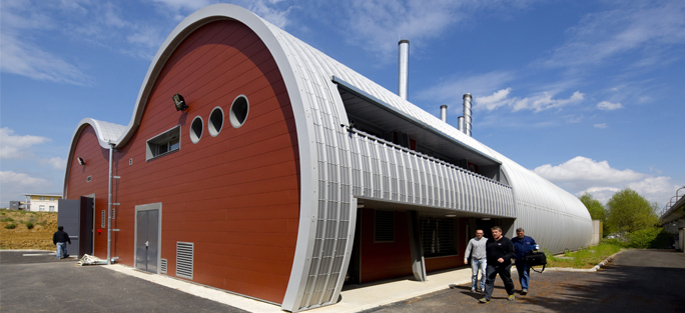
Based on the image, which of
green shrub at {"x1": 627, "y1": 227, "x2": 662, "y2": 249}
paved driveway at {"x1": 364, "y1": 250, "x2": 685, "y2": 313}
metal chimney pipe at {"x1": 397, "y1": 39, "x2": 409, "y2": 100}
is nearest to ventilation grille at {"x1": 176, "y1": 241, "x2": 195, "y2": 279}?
paved driveway at {"x1": 364, "y1": 250, "x2": 685, "y2": 313}

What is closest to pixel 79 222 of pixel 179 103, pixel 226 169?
pixel 179 103

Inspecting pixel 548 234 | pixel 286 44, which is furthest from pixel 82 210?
pixel 548 234

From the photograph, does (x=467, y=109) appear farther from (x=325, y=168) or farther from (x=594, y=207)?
(x=594, y=207)

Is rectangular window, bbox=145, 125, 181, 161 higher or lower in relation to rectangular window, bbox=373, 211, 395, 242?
higher

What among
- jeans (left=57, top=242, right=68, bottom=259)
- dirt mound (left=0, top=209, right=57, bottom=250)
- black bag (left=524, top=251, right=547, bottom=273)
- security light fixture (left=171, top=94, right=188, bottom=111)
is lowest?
dirt mound (left=0, top=209, right=57, bottom=250)

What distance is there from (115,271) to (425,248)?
38.3ft

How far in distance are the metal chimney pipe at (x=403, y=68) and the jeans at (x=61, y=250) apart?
1936 centimetres

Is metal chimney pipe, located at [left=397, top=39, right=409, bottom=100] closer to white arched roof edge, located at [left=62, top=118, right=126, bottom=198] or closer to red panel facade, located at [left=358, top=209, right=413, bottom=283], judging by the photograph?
red panel facade, located at [left=358, top=209, right=413, bottom=283]

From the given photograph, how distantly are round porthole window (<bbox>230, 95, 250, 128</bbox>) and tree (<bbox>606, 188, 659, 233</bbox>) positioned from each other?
7184 centimetres

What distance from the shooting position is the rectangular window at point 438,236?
1630 centimetres

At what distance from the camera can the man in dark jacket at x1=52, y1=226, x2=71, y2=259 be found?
811 inches

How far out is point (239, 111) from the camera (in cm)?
1156

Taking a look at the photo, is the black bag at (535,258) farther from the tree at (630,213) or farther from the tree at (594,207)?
the tree at (594,207)

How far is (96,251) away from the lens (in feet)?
66.3
